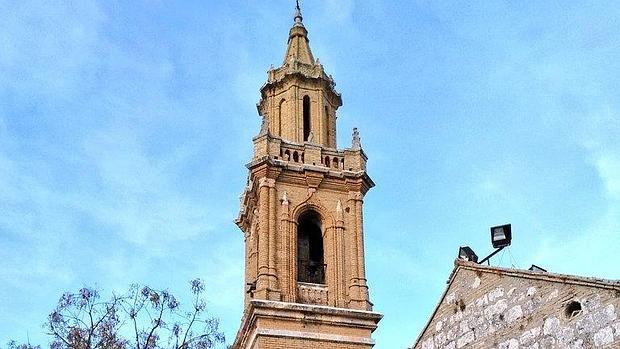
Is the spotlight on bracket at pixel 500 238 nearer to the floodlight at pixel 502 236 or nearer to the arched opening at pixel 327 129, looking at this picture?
the floodlight at pixel 502 236

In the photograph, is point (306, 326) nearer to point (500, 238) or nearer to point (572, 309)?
point (500, 238)

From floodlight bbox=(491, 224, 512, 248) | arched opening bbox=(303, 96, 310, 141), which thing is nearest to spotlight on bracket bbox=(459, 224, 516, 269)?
floodlight bbox=(491, 224, 512, 248)

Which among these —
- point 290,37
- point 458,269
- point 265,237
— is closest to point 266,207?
point 265,237

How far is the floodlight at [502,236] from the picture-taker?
1001cm

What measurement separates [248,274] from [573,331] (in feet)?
77.5

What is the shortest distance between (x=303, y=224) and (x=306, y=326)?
4558 millimetres

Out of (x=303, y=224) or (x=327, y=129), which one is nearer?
(x=303, y=224)

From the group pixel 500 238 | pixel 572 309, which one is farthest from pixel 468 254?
pixel 572 309

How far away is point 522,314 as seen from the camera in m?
8.36

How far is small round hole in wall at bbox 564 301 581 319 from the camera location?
7.86 meters

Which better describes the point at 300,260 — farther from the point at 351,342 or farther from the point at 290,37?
the point at 290,37

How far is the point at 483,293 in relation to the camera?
8898mm

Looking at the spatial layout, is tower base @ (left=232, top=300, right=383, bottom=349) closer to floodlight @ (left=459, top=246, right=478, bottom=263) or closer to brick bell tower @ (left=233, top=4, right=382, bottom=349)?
brick bell tower @ (left=233, top=4, right=382, bottom=349)

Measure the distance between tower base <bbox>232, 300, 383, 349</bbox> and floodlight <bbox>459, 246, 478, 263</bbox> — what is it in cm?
1719
